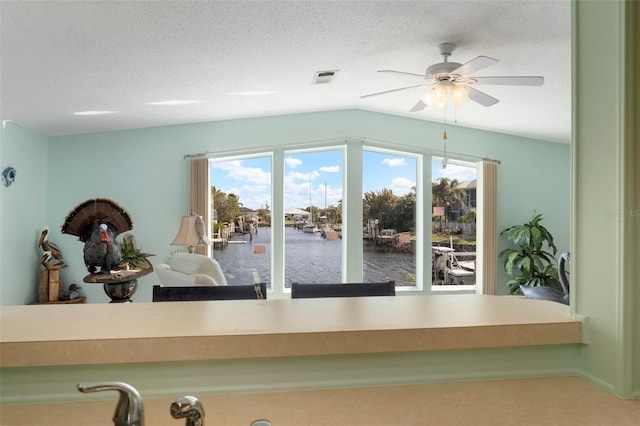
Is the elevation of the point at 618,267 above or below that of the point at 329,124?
below

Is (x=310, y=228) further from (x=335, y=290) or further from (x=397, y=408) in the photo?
(x=397, y=408)

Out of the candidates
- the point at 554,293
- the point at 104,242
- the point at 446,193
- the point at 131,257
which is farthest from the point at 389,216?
the point at 104,242

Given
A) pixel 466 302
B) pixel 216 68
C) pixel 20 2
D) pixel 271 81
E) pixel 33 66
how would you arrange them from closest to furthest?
1. pixel 466 302
2. pixel 20 2
3. pixel 33 66
4. pixel 216 68
5. pixel 271 81

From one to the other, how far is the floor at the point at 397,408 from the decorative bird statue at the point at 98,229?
2849 millimetres

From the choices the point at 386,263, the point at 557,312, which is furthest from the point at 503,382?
the point at 386,263

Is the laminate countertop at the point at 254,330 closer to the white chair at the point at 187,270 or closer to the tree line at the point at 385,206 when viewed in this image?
the white chair at the point at 187,270

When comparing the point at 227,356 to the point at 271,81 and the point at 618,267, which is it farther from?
the point at 271,81

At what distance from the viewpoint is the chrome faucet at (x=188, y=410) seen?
2.47ft

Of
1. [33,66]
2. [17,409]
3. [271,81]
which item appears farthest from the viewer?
[271,81]

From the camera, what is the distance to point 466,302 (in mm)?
1412

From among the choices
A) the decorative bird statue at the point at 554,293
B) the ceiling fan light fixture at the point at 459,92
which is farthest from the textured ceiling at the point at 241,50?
the decorative bird statue at the point at 554,293

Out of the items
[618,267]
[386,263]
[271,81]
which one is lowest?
[386,263]

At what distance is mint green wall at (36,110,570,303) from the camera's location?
5012mm

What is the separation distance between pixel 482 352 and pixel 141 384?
937 millimetres
